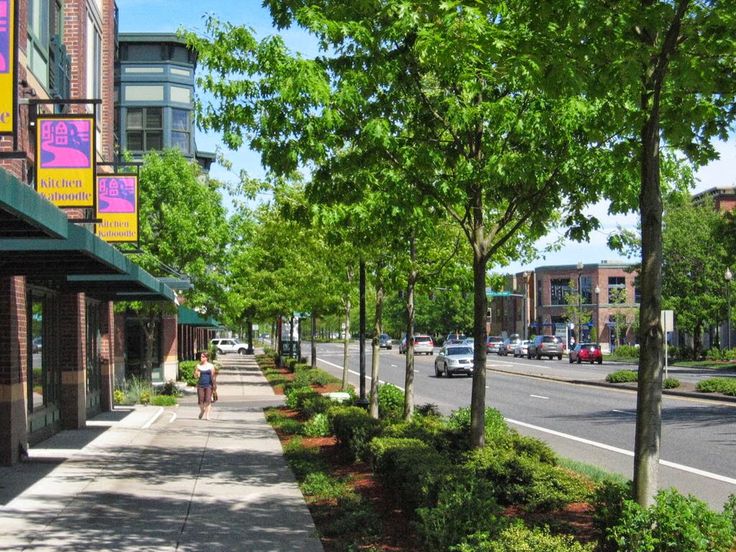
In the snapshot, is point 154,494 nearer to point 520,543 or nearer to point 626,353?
point 520,543

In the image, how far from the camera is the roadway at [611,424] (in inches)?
554

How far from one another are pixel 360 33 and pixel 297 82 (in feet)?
2.88

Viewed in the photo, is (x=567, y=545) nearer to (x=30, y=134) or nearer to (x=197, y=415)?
(x=30, y=134)

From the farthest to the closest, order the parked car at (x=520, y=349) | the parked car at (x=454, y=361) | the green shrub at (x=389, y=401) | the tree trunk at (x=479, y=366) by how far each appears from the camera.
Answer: the parked car at (x=520, y=349) < the parked car at (x=454, y=361) < the green shrub at (x=389, y=401) < the tree trunk at (x=479, y=366)

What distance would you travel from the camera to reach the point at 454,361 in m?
44.4

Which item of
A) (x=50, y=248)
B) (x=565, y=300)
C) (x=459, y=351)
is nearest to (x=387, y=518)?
(x=50, y=248)

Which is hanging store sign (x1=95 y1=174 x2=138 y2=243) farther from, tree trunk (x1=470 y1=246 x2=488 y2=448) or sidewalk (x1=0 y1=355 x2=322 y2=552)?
tree trunk (x1=470 y1=246 x2=488 y2=448)

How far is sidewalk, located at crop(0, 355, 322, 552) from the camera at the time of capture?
9.20m

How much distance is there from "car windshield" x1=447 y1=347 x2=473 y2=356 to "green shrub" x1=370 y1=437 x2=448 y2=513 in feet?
108

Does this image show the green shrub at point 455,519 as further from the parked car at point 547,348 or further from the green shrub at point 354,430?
the parked car at point 547,348

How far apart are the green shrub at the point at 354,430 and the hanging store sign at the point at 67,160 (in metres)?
5.09

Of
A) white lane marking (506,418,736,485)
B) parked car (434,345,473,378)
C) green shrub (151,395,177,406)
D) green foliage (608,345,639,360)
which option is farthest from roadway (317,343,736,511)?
green foliage (608,345,639,360)

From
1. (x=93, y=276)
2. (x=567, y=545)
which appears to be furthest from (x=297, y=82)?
(x=93, y=276)

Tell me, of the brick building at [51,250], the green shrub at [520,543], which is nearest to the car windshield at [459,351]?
the brick building at [51,250]
